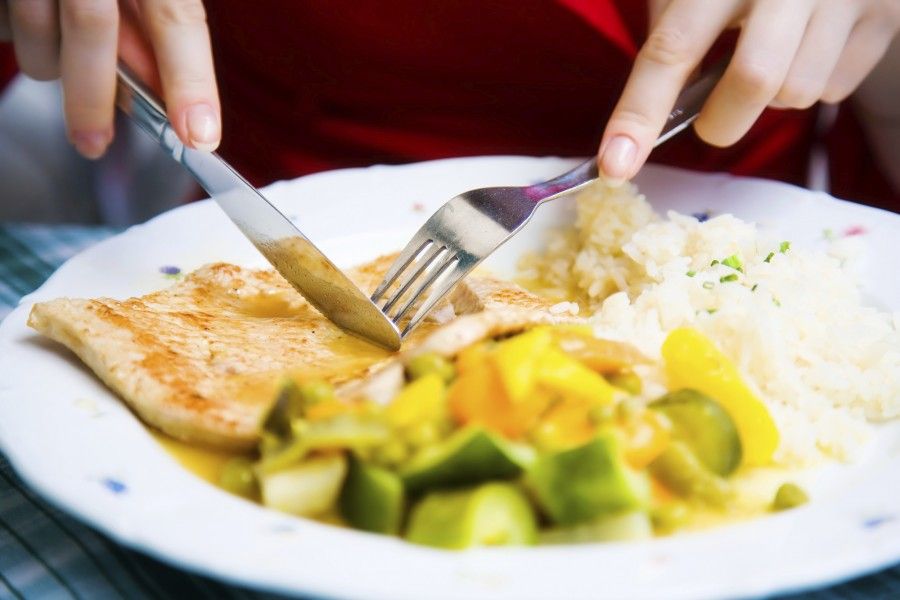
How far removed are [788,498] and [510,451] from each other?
51 centimetres

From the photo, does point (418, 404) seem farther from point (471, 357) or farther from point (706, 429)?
point (706, 429)

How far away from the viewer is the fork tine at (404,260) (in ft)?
7.59

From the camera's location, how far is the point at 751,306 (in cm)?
208

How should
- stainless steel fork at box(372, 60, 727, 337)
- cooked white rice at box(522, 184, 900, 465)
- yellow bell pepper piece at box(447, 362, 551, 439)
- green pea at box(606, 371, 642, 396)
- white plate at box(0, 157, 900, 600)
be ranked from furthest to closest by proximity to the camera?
stainless steel fork at box(372, 60, 727, 337)
cooked white rice at box(522, 184, 900, 465)
green pea at box(606, 371, 642, 396)
yellow bell pepper piece at box(447, 362, 551, 439)
white plate at box(0, 157, 900, 600)

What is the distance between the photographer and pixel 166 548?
1.38 m

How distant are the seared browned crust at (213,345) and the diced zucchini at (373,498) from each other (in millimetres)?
296

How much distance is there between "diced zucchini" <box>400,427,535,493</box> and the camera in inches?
56.0

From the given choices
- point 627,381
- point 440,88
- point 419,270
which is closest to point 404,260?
point 419,270

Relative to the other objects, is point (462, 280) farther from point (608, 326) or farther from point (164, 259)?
point (164, 259)

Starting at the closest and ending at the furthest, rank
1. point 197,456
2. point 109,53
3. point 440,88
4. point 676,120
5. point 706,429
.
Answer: point 706,429 < point 197,456 < point 109,53 < point 676,120 < point 440,88

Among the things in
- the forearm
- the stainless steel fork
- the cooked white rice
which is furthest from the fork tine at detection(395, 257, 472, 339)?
the forearm

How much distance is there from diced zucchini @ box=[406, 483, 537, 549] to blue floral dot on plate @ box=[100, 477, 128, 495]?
0.47 meters

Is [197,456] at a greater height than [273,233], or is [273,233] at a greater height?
[273,233]

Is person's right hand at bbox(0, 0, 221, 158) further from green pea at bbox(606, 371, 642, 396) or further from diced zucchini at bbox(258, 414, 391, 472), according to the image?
green pea at bbox(606, 371, 642, 396)
